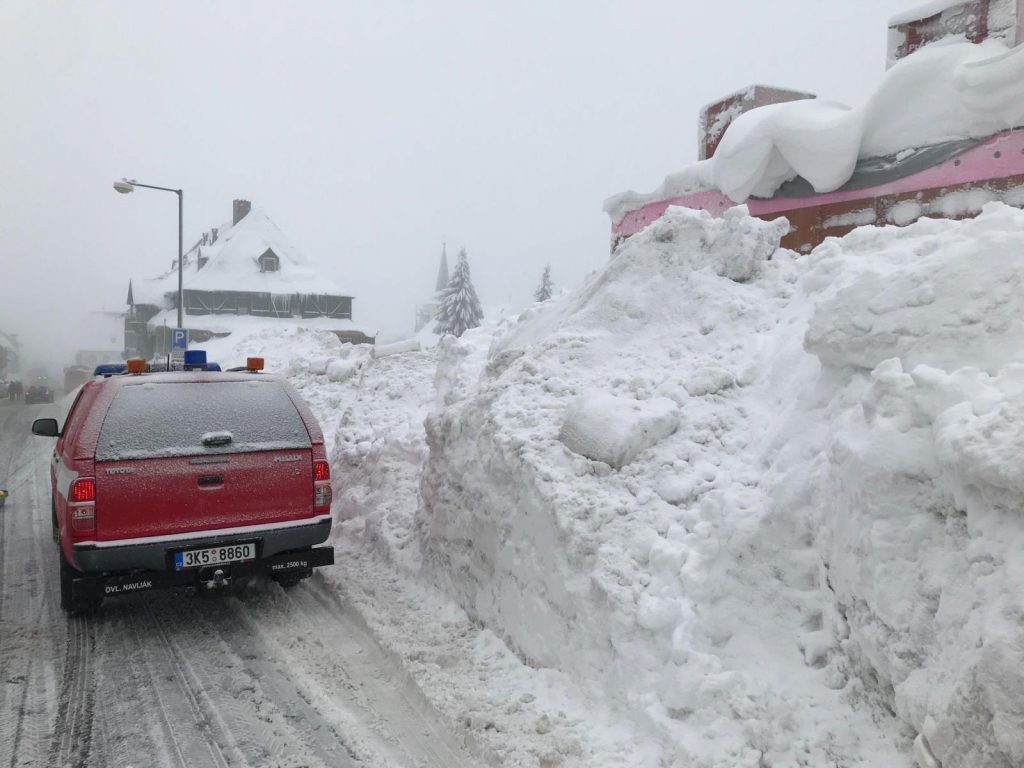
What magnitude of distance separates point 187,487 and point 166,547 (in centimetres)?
44

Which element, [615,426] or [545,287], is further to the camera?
[545,287]

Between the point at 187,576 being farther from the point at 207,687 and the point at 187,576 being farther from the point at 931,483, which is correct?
the point at 931,483

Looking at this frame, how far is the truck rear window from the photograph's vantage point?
5039 mm

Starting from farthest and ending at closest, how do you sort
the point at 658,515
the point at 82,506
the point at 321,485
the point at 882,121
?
the point at 882,121, the point at 321,485, the point at 82,506, the point at 658,515

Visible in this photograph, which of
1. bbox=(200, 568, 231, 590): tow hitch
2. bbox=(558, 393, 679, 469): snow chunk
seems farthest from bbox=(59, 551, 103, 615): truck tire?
bbox=(558, 393, 679, 469): snow chunk

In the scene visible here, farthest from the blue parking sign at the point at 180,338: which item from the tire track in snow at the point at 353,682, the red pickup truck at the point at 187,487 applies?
Answer: the tire track in snow at the point at 353,682

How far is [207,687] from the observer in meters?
4.42

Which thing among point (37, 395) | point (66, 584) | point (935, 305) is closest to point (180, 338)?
point (66, 584)

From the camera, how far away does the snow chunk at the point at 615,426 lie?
4746mm

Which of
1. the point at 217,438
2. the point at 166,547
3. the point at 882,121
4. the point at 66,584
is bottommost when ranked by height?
the point at 66,584

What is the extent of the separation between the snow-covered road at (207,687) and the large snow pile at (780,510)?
0.97 meters

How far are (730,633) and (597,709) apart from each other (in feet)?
2.79

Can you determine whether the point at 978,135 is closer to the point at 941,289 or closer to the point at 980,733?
the point at 941,289

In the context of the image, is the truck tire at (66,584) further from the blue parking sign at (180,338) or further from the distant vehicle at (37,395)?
the distant vehicle at (37,395)
